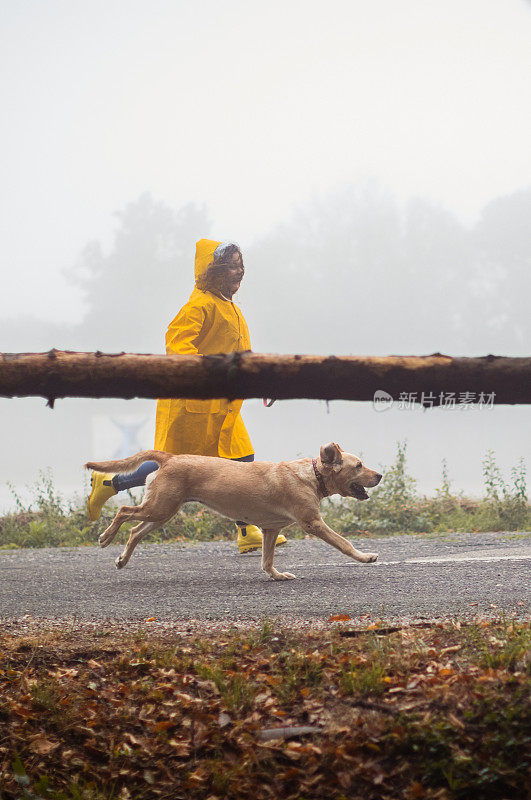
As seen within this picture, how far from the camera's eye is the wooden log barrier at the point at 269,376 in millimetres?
3709

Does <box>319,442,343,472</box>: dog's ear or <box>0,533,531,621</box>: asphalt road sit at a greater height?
<box>319,442,343,472</box>: dog's ear

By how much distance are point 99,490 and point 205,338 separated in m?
2.14

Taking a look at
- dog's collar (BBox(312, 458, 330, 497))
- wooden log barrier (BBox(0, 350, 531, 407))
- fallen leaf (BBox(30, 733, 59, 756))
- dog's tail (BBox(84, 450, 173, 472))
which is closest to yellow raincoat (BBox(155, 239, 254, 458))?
dog's tail (BBox(84, 450, 173, 472))

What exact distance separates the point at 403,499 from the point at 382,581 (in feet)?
18.3

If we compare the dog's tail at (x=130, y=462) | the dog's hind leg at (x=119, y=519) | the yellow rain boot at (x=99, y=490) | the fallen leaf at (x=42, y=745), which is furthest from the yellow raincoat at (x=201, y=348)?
the fallen leaf at (x=42, y=745)

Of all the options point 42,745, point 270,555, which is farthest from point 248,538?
point 42,745

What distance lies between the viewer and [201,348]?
682cm

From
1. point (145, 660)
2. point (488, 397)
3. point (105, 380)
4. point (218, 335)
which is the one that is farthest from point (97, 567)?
point (488, 397)

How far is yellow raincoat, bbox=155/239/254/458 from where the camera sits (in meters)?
6.70

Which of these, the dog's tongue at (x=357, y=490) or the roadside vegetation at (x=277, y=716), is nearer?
the roadside vegetation at (x=277, y=716)

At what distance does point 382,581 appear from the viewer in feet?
21.0

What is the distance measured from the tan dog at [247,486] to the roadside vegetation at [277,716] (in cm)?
191

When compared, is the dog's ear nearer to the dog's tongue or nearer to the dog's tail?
the dog's tongue

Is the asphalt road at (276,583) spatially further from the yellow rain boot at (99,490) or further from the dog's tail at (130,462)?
the dog's tail at (130,462)
